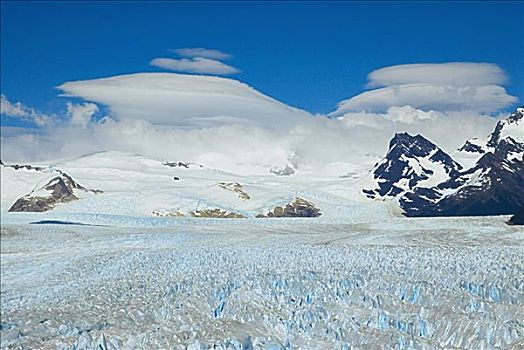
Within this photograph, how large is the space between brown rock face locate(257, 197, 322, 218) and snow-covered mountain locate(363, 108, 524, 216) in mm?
14650

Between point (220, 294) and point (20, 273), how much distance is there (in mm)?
6392

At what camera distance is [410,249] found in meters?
16.6

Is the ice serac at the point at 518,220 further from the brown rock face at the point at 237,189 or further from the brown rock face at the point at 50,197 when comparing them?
the brown rock face at the point at 50,197

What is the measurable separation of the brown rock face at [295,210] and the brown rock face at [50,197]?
20.4m

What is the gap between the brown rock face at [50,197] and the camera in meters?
68.1

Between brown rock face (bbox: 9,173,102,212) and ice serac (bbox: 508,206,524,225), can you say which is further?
brown rock face (bbox: 9,173,102,212)

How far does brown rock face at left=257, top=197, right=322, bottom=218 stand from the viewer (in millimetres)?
63781

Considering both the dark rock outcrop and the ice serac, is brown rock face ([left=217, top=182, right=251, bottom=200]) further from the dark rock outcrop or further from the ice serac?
the ice serac

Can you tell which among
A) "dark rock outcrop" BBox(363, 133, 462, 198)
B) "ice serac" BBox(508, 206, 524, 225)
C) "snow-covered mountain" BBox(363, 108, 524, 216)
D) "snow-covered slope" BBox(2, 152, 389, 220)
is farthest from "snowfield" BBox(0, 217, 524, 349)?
"dark rock outcrop" BBox(363, 133, 462, 198)

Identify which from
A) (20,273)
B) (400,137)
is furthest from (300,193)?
(20,273)

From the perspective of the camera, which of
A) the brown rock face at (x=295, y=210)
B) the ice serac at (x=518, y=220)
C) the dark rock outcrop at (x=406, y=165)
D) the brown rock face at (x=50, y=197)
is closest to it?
the ice serac at (x=518, y=220)

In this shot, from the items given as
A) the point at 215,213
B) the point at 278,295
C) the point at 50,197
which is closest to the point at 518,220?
the point at 278,295

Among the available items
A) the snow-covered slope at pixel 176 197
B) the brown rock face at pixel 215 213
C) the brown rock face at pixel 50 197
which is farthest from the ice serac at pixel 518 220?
the brown rock face at pixel 50 197

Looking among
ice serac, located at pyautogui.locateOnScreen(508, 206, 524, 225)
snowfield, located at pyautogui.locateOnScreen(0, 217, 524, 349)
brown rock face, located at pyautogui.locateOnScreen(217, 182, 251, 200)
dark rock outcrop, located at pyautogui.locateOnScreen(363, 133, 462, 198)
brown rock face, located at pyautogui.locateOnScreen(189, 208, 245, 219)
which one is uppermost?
dark rock outcrop, located at pyautogui.locateOnScreen(363, 133, 462, 198)
